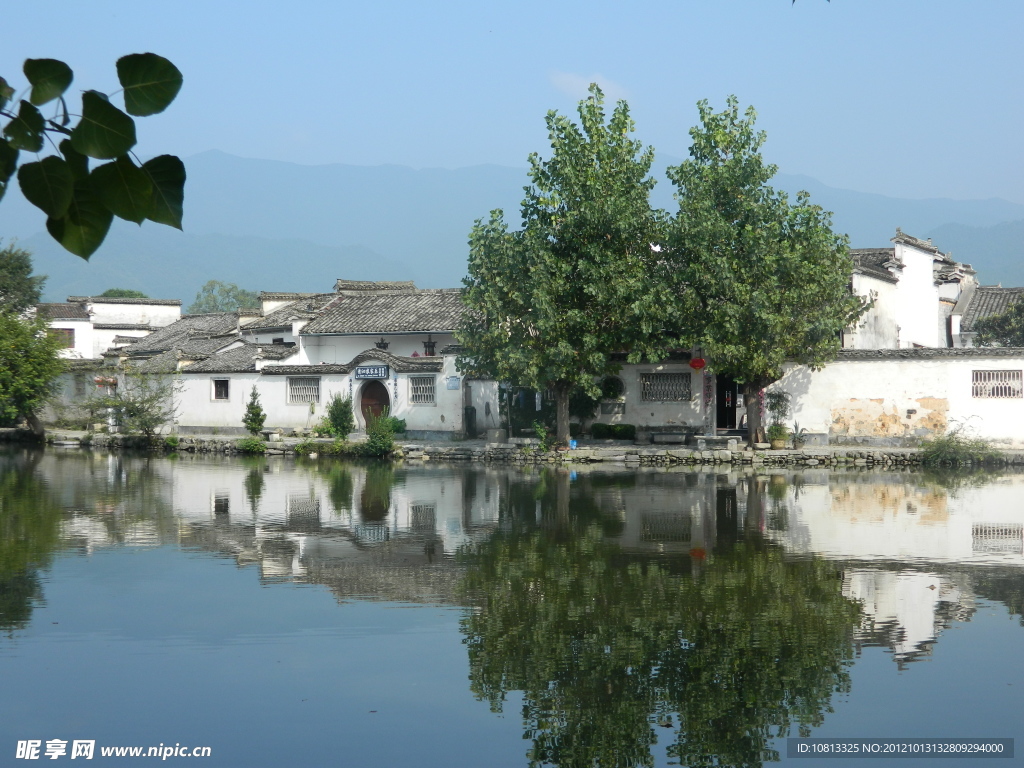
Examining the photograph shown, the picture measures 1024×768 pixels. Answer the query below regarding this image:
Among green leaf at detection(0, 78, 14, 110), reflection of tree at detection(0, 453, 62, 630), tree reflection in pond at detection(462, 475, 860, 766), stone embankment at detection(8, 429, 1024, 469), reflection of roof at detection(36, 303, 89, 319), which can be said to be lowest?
tree reflection in pond at detection(462, 475, 860, 766)

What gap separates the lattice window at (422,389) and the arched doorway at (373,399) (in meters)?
1.24

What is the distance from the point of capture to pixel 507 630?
8.44m

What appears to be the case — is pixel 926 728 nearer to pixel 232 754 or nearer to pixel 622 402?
pixel 232 754

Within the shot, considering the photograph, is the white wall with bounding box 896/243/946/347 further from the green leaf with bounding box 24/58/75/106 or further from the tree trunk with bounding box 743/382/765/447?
the green leaf with bounding box 24/58/75/106

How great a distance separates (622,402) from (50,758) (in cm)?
2159

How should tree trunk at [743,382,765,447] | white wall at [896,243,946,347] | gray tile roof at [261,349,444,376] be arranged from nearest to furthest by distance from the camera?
1. tree trunk at [743,382,765,447]
2. gray tile roof at [261,349,444,376]
3. white wall at [896,243,946,347]

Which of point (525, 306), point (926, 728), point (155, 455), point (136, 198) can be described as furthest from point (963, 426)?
point (136, 198)

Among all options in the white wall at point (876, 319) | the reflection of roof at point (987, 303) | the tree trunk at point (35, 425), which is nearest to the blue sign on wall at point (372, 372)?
the tree trunk at point (35, 425)

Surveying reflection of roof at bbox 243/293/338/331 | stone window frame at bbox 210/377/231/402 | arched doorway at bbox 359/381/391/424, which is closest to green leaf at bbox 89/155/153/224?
arched doorway at bbox 359/381/391/424

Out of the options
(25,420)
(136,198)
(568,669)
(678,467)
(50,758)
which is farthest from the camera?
(25,420)

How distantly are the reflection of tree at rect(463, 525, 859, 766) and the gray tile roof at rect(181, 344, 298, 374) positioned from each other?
73.0 ft

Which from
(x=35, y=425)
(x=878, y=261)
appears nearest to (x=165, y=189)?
(x=878, y=261)

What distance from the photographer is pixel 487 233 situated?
78.4 feet

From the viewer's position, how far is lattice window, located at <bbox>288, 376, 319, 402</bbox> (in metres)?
30.6
